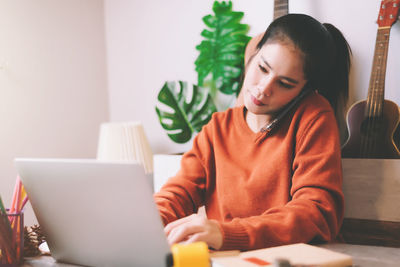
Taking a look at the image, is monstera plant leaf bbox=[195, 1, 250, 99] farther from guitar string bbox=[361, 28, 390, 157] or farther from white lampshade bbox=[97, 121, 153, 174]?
guitar string bbox=[361, 28, 390, 157]

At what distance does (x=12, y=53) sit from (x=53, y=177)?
1.35 meters

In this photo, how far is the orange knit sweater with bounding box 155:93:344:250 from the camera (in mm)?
700

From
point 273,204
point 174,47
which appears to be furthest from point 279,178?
point 174,47

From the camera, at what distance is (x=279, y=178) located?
35.1 inches

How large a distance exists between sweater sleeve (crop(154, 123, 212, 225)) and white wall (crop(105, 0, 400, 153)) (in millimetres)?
563

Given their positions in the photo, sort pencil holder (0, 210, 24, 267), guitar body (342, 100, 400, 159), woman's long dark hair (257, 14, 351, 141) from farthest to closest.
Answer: guitar body (342, 100, 400, 159)
woman's long dark hair (257, 14, 351, 141)
pencil holder (0, 210, 24, 267)

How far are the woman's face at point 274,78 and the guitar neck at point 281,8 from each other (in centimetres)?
42

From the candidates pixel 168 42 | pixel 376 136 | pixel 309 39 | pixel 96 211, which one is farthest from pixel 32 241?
pixel 168 42

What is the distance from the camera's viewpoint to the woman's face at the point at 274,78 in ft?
2.76

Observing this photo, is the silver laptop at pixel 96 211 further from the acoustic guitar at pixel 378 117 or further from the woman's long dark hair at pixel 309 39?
the acoustic guitar at pixel 378 117

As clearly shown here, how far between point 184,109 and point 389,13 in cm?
83

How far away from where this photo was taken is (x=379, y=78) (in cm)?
106

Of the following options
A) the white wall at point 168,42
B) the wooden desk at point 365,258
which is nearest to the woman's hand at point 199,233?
the wooden desk at point 365,258

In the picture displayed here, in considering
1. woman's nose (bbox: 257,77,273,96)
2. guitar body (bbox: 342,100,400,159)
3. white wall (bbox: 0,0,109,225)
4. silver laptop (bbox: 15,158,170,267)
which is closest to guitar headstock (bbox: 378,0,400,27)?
guitar body (bbox: 342,100,400,159)
